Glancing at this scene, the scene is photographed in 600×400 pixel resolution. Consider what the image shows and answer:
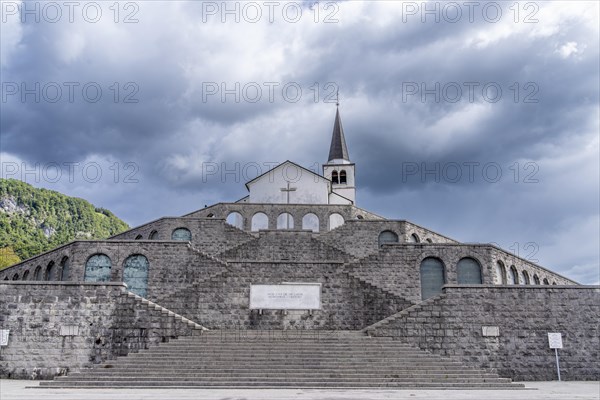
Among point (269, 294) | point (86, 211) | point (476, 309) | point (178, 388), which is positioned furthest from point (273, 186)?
point (86, 211)

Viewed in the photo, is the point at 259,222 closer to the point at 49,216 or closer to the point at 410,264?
the point at 410,264

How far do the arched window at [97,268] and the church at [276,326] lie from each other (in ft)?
0.17

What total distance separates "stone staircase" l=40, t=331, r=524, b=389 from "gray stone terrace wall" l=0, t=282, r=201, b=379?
1.13 m

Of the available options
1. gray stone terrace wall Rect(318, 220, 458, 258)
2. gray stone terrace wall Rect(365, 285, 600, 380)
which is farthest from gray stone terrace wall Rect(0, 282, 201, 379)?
gray stone terrace wall Rect(318, 220, 458, 258)

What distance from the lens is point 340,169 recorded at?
66750 mm

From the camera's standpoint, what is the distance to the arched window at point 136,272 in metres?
26.4

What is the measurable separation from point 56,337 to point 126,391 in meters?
6.10

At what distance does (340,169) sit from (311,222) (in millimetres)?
26790

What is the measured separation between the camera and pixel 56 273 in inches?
1128

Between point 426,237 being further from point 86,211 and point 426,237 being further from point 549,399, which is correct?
point 86,211

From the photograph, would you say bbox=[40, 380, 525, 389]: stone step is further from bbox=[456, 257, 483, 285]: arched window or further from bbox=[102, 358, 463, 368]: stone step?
bbox=[456, 257, 483, 285]: arched window

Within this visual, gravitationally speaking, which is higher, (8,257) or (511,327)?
(8,257)

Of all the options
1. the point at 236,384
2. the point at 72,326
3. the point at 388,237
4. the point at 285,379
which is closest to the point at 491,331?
the point at 285,379

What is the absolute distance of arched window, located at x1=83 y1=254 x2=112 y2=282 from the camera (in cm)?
2698
